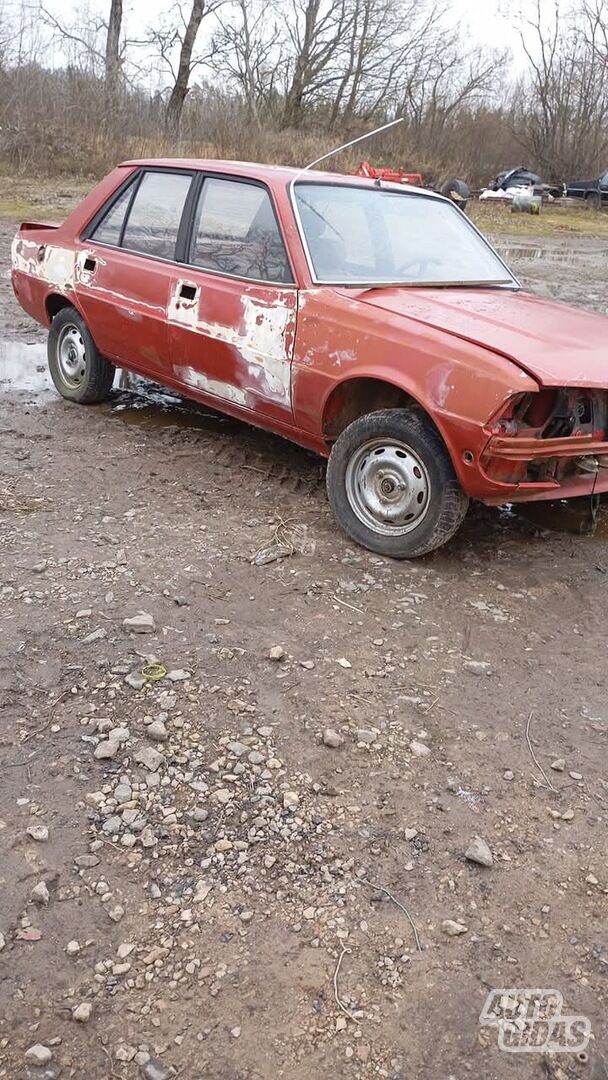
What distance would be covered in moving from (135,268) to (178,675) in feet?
9.84

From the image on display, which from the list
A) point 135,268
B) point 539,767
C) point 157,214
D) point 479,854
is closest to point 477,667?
point 539,767

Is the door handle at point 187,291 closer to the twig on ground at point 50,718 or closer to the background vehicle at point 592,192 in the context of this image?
the twig on ground at point 50,718

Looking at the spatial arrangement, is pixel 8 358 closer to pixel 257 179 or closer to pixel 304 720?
pixel 257 179

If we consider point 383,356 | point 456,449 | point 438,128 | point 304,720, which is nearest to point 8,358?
point 383,356

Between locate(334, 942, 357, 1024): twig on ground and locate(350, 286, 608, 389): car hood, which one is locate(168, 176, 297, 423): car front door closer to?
locate(350, 286, 608, 389): car hood

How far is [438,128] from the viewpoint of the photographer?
3294cm

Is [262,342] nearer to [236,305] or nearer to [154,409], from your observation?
[236,305]

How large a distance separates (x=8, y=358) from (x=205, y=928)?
19.5 ft

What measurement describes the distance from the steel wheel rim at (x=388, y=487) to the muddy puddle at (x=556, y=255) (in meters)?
12.0

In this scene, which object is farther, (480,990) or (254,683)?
(254,683)

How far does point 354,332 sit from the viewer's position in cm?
389

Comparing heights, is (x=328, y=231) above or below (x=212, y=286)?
above

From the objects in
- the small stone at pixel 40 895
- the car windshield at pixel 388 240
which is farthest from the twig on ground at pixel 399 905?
the car windshield at pixel 388 240

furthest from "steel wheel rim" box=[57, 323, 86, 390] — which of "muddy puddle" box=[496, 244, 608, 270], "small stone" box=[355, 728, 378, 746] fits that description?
"muddy puddle" box=[496, 244, 608, 270]
